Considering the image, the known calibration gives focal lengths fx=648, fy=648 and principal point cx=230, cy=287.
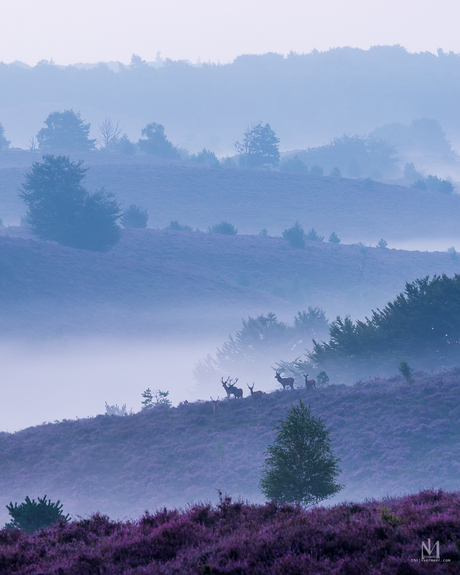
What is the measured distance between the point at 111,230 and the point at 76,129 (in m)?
66.6

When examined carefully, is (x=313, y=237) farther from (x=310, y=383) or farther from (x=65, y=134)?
(x=310, y=383)

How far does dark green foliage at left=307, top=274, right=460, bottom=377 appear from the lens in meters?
37.2

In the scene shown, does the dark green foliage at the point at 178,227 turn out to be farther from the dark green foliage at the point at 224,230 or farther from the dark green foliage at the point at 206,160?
the dark green foliage at the point at 206,160

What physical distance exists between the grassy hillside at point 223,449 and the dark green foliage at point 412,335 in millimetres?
5207

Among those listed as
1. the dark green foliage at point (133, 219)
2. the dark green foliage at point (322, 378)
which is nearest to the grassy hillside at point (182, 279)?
the dark green foliage at point (133, 219)

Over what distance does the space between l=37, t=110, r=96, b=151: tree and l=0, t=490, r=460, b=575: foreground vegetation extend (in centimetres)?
14266

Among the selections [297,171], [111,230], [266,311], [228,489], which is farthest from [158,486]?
[297,171]

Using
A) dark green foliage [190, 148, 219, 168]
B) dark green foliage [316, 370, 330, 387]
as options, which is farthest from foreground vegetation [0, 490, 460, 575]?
dark green foliage [190, 148, 219, 168]

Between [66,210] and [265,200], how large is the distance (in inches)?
1914

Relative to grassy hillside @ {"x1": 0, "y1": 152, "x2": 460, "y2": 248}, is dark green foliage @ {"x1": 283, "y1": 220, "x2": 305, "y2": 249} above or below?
below

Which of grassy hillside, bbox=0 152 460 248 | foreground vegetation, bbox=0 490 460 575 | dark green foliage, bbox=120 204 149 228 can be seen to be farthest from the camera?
grassy hillside, bbox=0 152 460 248

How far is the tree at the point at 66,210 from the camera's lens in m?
88.4

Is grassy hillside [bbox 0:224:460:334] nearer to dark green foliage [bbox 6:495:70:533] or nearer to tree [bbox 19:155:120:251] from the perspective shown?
tree [bbox 19:155:120:251]

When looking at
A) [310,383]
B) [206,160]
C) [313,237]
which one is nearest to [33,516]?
[310,383]
